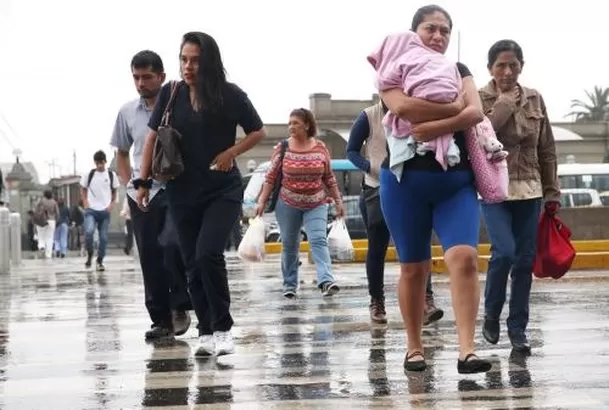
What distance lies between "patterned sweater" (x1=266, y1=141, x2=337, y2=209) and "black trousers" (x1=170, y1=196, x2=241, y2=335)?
4.45 meters

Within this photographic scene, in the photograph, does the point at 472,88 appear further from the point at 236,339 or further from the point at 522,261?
the point at 236,339

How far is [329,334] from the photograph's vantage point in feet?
28.9

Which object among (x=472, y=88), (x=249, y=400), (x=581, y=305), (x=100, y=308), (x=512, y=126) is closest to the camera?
(x=249, y=400)

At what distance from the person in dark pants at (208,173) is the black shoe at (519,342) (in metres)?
1.67

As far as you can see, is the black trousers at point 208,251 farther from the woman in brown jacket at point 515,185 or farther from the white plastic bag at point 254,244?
the white plastic bag at point 254,244

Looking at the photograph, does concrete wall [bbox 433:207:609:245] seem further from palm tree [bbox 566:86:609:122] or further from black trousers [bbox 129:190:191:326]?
palm tree [bbox 566:86:609:122]

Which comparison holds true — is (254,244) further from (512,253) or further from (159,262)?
(512,253)

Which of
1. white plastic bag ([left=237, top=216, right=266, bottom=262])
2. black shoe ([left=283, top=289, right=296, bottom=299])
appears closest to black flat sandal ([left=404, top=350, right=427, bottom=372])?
white plastic bag ([left=237, top=216, right=266, bottom=262])

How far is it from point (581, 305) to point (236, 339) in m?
3.58

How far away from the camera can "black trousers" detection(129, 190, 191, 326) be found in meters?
8.52

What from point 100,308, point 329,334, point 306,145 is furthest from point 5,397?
point 306,145

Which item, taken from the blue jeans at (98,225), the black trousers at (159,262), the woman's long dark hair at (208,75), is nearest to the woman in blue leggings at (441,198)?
the woman's long dark hair at (208,75)

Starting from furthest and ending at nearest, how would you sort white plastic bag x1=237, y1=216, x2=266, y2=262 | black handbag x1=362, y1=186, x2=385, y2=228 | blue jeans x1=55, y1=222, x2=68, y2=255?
blue jeans x1=55, y1=222, x2=68, y2=255, white plastic bag x1=237, y1=216, x2=266, y2=262, black handbag x1=362, y1=186, x2=385, y2=228

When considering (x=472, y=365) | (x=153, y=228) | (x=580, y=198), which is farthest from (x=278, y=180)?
(x=580, y=198)
